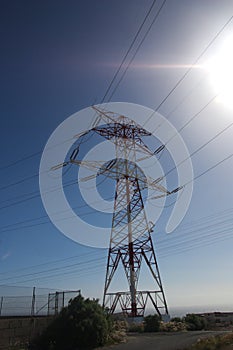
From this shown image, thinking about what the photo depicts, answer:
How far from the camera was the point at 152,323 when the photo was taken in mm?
25547

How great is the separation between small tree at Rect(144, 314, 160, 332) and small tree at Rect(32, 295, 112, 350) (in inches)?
356

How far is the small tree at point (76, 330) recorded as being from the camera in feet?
53.8

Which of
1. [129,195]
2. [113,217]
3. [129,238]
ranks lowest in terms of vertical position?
[129,238]

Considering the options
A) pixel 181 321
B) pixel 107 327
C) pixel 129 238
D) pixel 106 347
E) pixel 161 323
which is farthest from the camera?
pixel 129 238

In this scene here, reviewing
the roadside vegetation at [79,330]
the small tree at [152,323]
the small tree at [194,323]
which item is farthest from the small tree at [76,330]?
the small tree at [194,323]

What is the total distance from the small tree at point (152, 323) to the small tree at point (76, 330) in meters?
9.04

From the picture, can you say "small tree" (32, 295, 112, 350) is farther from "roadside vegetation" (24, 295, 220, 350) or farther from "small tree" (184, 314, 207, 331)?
"small tree" (184, 314, 207, 331)

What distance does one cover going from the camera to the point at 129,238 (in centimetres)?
2986

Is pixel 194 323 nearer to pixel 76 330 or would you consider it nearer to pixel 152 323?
pixel 152 323

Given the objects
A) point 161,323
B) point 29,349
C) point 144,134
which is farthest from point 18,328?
point 144,134

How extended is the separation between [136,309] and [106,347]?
1257 centimetres

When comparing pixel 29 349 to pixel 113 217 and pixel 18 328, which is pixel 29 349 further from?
pixel 113 217

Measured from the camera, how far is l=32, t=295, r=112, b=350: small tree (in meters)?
16.4

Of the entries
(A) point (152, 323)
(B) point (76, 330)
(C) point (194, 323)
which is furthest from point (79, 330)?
(C) point (194, 323)
